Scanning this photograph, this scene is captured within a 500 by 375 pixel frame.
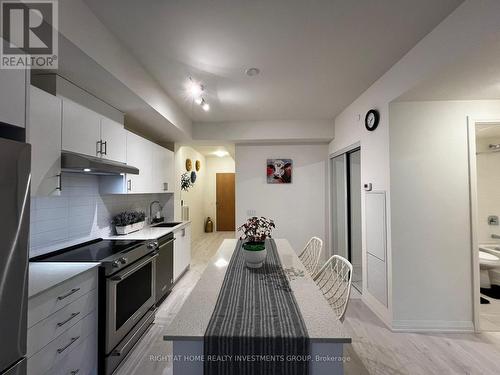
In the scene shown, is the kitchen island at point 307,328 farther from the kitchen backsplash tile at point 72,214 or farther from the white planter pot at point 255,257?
the kitchen backsplash tile at point 72,214

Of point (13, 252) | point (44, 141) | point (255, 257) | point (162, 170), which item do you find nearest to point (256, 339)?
point (255, 257)

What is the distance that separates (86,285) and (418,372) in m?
2.62

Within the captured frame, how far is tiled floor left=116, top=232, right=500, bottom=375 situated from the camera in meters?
1.79

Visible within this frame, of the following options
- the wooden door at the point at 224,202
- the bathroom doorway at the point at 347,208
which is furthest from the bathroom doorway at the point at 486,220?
the wooden door at the point at 224,202

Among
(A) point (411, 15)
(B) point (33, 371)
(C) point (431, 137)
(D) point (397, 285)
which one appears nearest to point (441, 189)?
(C) point (431, 137)

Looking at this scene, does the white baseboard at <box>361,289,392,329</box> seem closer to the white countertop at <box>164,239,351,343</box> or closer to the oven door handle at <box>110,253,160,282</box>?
the white countertop at <box>164,239,351,343</box>

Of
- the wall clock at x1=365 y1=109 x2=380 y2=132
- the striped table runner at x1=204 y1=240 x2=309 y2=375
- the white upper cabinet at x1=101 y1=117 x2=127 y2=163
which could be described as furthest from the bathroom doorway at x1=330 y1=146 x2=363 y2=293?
the white upper cabinet at x1=101 y1=117 x2=127 y2=163

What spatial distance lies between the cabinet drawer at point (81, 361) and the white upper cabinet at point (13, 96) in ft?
4.63

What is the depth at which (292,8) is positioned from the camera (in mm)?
1500

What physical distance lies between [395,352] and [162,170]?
3514 millimetres

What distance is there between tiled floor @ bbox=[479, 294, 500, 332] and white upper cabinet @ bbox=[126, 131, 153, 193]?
404cm

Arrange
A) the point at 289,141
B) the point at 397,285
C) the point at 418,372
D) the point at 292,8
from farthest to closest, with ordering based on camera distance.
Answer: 1. the point at 289,141
2. the point at 397,285
3. the point at 418,372
4. the point at 292,8

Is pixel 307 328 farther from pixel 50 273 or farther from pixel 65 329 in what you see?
pixel 50 273

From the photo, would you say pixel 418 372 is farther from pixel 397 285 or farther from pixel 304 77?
pixel 304 77
